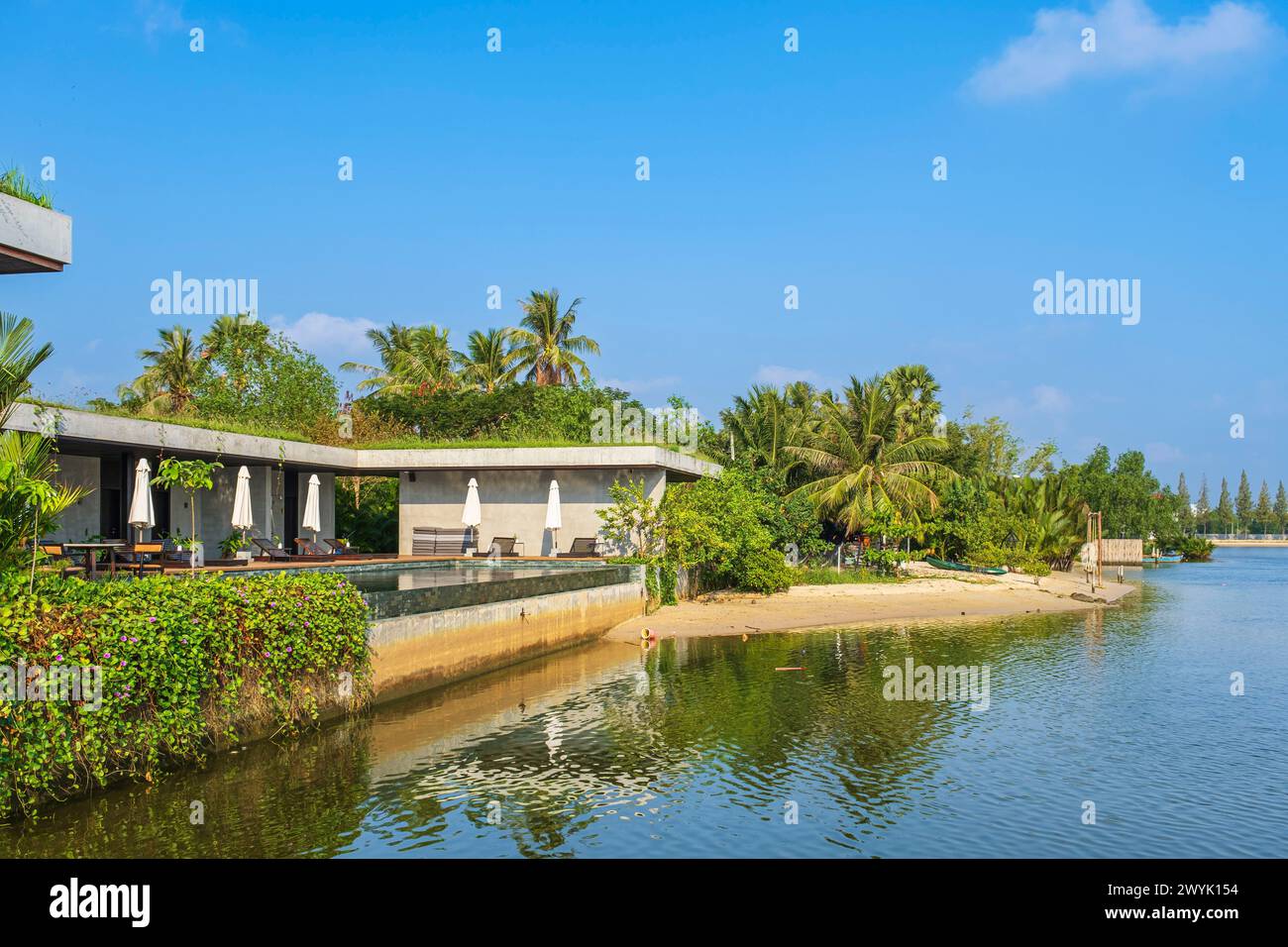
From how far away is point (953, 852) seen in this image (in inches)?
367

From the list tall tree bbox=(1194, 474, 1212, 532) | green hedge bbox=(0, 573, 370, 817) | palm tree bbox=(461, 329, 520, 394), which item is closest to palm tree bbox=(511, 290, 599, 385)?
palm tree bbox=(461, 329, 520, 394)

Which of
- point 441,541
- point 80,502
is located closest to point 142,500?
point 80,502

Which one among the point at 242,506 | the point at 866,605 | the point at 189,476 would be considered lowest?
the point at 866,605

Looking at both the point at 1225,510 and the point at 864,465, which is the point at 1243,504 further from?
the point at 864,465

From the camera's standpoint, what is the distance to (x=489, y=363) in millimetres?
53594

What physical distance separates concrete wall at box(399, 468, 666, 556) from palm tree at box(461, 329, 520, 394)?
2260 cm

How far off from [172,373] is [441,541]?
31694 mm

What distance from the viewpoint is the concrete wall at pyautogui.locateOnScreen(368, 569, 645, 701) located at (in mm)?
15570

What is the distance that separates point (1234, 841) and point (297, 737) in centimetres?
1147

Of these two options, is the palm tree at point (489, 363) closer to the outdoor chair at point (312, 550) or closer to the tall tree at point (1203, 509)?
the outdoor chair at point (312, 550)

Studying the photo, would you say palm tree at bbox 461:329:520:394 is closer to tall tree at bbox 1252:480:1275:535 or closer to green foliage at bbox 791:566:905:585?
green foliage at bbox 791:566:905:585

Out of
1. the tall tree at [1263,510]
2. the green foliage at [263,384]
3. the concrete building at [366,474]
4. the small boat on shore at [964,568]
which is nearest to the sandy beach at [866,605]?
the small boat on shore at [964,568]
